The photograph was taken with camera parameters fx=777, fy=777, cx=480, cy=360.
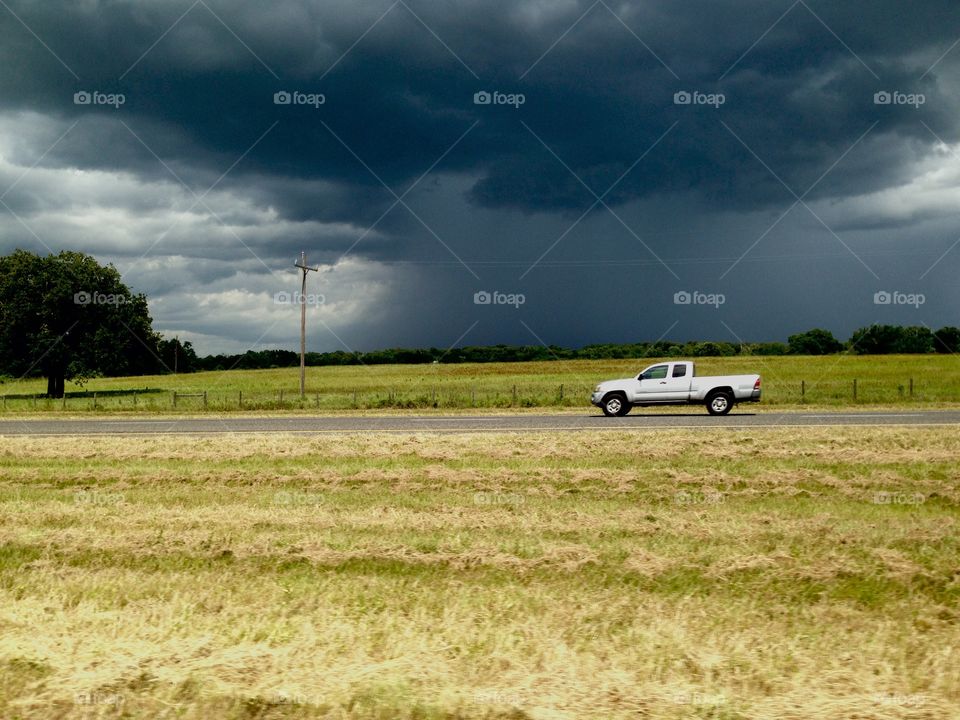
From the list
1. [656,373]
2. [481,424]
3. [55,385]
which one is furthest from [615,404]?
[55,385]

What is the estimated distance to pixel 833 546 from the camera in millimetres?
7793

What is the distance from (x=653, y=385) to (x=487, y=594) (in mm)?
23547

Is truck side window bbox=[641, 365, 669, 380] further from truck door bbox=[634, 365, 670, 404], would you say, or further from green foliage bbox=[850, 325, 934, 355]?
green foliage bbox=[850, 325, 934, 355]

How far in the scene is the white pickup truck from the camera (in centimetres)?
2852

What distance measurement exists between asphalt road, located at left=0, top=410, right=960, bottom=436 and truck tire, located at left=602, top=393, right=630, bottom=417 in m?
1.17

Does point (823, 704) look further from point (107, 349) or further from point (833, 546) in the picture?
point (107, 349)

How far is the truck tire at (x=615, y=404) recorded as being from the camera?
28922 millimetres

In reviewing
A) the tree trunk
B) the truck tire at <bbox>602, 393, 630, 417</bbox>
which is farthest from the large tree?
the truck tire at <bbox>602, 393, 630, 417</bbox>

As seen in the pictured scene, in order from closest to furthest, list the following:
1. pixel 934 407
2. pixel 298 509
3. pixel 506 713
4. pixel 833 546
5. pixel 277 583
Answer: pixel 506 713
pixel 277 583
pixel 833 546
pixel 298 509
pixel 934 407

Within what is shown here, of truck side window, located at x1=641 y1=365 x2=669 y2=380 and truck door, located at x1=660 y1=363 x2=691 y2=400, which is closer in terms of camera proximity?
truck door, located at x1=660 y1=363 x2=691 y2=400

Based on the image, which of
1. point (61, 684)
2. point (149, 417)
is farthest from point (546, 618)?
point (149, 417)

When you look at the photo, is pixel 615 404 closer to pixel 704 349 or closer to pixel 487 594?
pixel 487 594

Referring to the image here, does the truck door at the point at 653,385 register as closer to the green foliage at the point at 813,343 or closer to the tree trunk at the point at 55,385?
the tree trunk at the point at 55,385

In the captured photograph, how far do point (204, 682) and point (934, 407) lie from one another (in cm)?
3458
